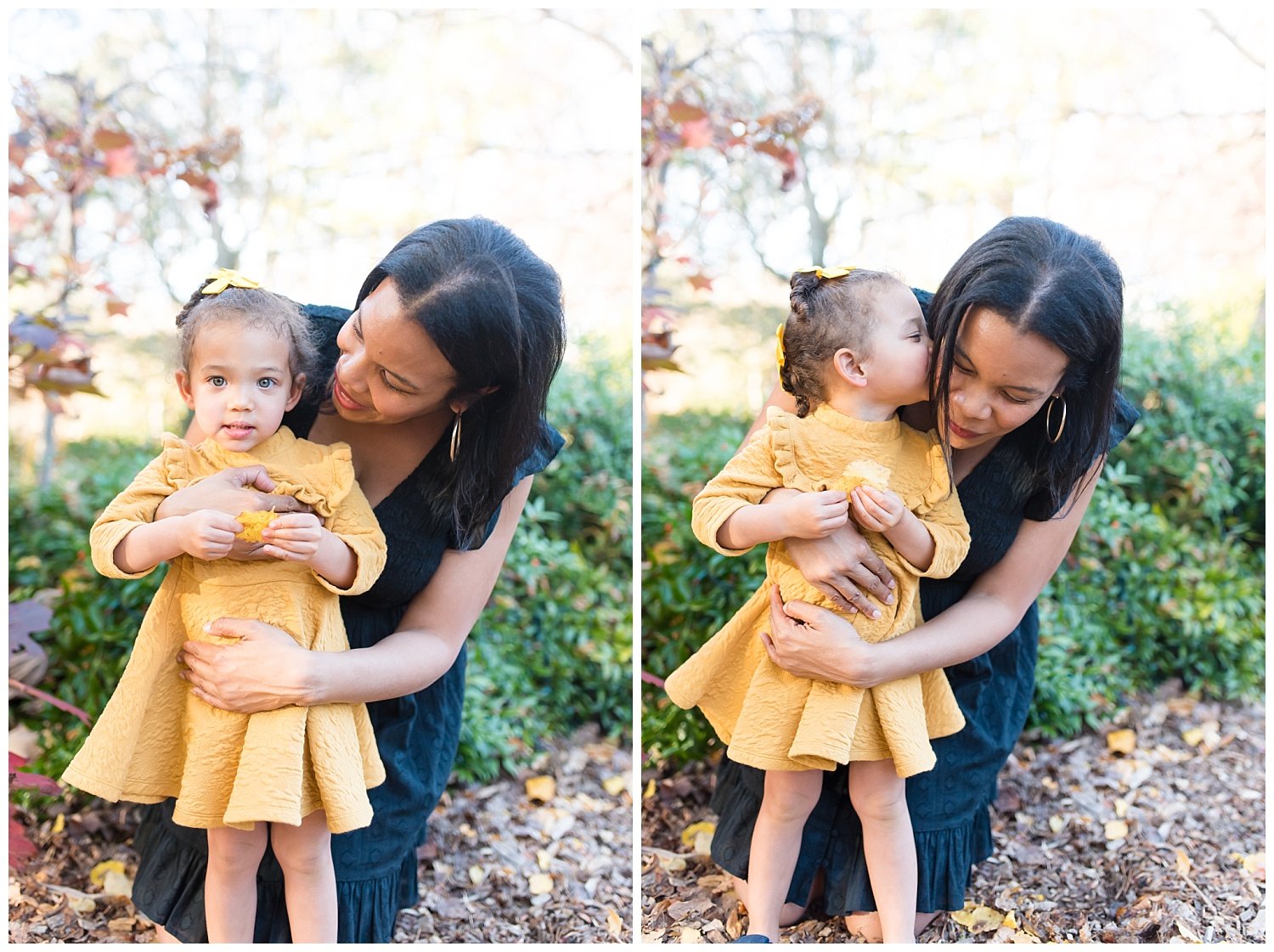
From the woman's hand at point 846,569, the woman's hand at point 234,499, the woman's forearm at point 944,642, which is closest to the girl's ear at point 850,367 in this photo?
the woman's hand at point 846,569

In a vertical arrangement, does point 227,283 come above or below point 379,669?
above

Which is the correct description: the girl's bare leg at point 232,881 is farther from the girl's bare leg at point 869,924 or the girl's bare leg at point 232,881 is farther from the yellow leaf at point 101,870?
the girl's bare leg at point 869,924

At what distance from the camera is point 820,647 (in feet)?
6.84

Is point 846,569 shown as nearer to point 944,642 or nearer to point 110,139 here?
point 944,642

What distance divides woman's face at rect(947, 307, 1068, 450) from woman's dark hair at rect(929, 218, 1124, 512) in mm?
16

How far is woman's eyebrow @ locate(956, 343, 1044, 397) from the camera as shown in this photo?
1986 mm

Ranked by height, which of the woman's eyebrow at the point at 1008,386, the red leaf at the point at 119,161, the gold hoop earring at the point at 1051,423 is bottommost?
the gold hoop earring at the point at 1051,423

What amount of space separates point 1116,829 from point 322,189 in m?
3.46

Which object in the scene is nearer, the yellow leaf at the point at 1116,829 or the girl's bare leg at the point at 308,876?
the girl's bare leg at the point at 308,876

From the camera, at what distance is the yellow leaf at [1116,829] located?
2863 millimetres

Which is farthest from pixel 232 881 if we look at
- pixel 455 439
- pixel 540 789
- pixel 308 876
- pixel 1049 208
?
pixel 1049 208

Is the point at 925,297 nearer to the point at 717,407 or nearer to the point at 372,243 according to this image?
the point at 717,407

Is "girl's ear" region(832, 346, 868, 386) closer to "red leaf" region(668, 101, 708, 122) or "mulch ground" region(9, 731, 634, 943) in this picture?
"red leaf" region(668, 101, 708, 122)

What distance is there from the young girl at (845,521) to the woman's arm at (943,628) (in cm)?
4
